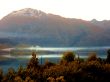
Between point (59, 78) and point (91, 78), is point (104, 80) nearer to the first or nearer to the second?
point (91, 78)

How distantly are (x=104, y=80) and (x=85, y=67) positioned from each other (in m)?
2.84

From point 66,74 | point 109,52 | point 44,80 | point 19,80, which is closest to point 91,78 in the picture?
point 66,74

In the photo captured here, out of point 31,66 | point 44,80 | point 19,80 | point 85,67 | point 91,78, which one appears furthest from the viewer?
point 31,66

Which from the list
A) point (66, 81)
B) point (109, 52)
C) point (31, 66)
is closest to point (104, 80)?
point (66, 81)

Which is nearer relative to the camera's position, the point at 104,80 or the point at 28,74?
the point at 28,74

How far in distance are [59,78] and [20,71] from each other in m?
7.62

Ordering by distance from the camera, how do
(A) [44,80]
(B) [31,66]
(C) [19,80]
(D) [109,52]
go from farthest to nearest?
(D) [109,52] < (B) [31,66] < (A) [44,80] < (C) [19,80]

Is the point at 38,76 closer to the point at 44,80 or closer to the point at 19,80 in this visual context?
the point at 44,80

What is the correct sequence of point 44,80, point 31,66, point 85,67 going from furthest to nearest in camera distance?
point 31,66 → point 85,67 → point 44,80

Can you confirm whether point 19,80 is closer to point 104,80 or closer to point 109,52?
point 104,80

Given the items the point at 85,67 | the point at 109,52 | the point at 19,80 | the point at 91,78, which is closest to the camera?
the point at 19,80

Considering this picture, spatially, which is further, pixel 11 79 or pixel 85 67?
pixel 85 67

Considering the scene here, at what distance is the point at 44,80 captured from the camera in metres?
43.9

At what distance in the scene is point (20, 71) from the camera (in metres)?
47.7
